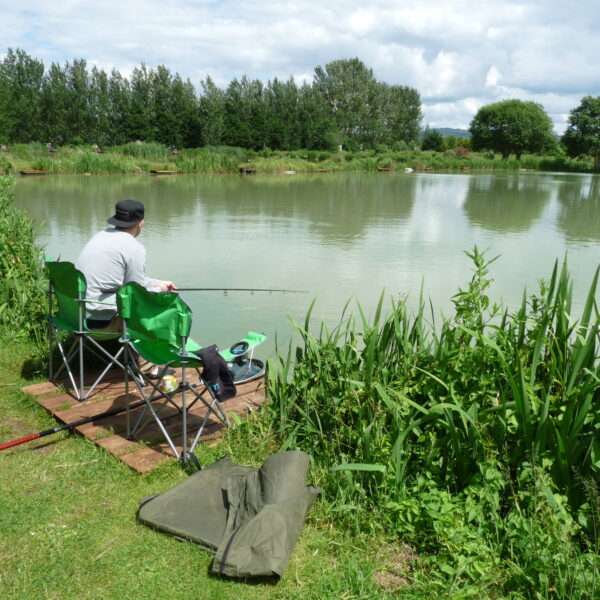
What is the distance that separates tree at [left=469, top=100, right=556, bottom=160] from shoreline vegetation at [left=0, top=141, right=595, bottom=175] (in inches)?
A: 576

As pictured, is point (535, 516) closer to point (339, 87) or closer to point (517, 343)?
point (517, 343)

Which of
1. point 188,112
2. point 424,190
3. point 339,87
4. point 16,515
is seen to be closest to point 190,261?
point 16,515

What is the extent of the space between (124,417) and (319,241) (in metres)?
7.33

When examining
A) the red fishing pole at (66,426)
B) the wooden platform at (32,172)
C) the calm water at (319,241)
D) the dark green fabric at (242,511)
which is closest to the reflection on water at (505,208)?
the calm water at (319,241)

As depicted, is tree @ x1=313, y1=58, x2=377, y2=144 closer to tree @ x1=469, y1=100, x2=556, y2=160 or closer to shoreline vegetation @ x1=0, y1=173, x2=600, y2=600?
tree @ x1=469, y1=100, x2=556, y2=160

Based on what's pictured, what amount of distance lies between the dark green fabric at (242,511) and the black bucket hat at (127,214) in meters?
1.59

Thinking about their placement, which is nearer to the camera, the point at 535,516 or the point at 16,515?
the point at 535,516

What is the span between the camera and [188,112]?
41906 mm

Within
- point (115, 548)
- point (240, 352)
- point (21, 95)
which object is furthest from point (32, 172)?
point (115, 548)

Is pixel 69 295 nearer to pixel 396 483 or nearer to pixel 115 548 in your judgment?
pixel 115 548

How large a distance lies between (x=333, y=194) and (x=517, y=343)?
17496 mm

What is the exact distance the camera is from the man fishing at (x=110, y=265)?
10.8ft

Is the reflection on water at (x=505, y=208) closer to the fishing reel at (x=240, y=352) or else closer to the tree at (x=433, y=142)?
the fishing reel at (x=240, y=352)

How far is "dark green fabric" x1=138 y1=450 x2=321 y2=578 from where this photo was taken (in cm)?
199
